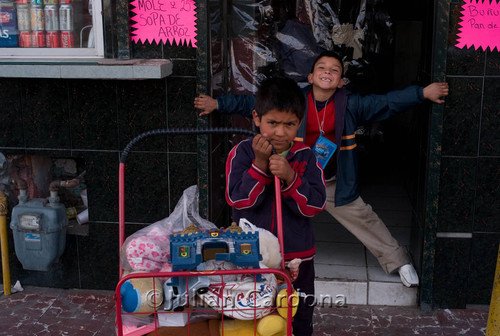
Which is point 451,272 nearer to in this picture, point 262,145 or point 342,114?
point 342,114

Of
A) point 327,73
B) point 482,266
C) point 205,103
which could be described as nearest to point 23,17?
point 205,103

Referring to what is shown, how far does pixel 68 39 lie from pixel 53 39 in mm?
113

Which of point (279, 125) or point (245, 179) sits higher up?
point (279, 125)

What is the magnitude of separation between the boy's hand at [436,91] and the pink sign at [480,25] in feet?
0.97

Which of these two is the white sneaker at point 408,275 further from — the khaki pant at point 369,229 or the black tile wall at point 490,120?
the black tile wall at point 490,120

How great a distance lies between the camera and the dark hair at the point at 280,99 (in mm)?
2633

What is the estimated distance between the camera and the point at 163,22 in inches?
169

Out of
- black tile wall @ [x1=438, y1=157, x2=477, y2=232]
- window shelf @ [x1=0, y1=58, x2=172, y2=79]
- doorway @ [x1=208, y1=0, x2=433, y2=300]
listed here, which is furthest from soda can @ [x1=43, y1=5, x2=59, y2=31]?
black tile wall @ [x1=438, y1=157, x2=477, y2=232]

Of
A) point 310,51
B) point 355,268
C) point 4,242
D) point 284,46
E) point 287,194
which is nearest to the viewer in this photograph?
point 287,194

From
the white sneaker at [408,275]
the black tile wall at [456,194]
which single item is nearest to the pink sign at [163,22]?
the black tile wall at [456,194]

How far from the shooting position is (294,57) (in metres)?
5.07

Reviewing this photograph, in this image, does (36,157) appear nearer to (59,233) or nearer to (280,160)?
(59,233)

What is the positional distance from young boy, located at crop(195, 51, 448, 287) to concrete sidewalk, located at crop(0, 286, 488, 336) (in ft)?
1.00

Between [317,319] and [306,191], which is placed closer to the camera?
[306,191]
